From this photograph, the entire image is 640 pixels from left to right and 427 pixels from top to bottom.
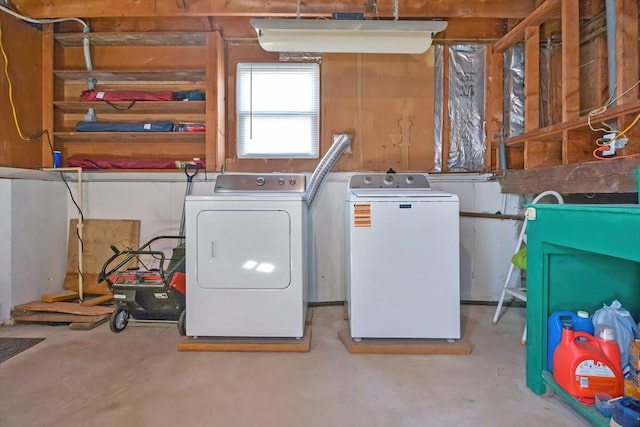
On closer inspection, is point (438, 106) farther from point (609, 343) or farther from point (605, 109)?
point (609, 343)

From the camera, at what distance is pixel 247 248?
88.9 inches

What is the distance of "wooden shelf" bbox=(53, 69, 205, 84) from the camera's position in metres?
3.15

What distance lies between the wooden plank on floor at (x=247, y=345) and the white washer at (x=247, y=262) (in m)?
0.05

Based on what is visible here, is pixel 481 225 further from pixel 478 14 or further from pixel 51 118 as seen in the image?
pixel 51 118

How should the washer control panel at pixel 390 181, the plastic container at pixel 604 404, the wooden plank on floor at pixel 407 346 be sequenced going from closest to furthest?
the plastic container at pixel 604 404
the wooden plank on floor at pixel 407 346
the washer control panel at pixel 390 181

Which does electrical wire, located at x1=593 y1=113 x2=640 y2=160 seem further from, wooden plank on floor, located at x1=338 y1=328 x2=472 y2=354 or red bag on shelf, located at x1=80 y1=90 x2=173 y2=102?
red bag on shelf, located at x1=80 y1=90 x2=173 y2=102

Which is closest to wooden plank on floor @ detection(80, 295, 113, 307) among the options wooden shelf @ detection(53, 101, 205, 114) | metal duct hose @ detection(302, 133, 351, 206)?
wooden shelf @ detection(53, 101, 205, 114)

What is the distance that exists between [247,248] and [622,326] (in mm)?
1913

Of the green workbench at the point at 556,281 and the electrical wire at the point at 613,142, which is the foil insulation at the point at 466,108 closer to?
the electrical wire at the point at 613,142

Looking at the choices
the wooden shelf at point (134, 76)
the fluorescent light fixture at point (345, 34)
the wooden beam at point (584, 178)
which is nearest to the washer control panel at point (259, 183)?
the fluorescent light fixture at point (345, 34)

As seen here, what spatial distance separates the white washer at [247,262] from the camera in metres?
2.26

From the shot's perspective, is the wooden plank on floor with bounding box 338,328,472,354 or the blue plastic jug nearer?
the blue plastic jug

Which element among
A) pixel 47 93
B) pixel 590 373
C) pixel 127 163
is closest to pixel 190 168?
pixel 127 163

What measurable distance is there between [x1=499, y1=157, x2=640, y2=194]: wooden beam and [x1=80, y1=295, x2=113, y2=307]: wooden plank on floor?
3.50 m
